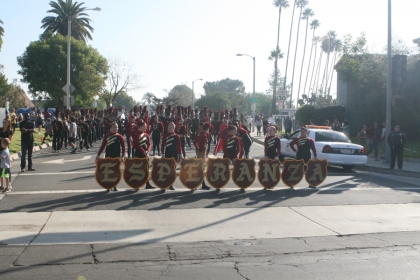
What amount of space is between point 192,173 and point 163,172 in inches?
27.5

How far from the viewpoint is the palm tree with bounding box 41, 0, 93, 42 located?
53.8 meters

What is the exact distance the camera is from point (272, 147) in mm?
13688

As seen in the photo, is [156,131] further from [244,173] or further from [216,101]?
[216,101]

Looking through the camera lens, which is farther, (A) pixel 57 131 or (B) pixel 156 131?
(A) pixel 57 131

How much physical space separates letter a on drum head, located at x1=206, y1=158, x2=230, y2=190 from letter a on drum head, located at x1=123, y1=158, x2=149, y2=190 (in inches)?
59.2

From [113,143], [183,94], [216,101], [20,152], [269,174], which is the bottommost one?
[269,174]

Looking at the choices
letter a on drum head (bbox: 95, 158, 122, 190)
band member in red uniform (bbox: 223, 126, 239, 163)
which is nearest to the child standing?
letter a on drum head (bbox: 95, 158, 122, 190)

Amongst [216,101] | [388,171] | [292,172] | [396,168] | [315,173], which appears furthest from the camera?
[216,101]

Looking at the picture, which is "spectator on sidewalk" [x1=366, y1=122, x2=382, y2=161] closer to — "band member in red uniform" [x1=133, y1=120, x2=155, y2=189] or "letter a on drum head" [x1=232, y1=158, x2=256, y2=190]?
"letter a on drum head" [x1=232, y1=158, x2=256, y2=190]

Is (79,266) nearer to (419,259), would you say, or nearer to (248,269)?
(248,269)

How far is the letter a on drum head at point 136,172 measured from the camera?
1205 centimetres

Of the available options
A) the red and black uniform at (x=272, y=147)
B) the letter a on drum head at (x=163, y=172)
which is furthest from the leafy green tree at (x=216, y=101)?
the letter a on drum head at (x=163, y=172)

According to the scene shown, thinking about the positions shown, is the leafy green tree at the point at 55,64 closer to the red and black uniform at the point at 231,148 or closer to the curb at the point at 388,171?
the curb at the point at 388,171

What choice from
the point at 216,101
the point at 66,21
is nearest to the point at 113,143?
the point at 66,21
